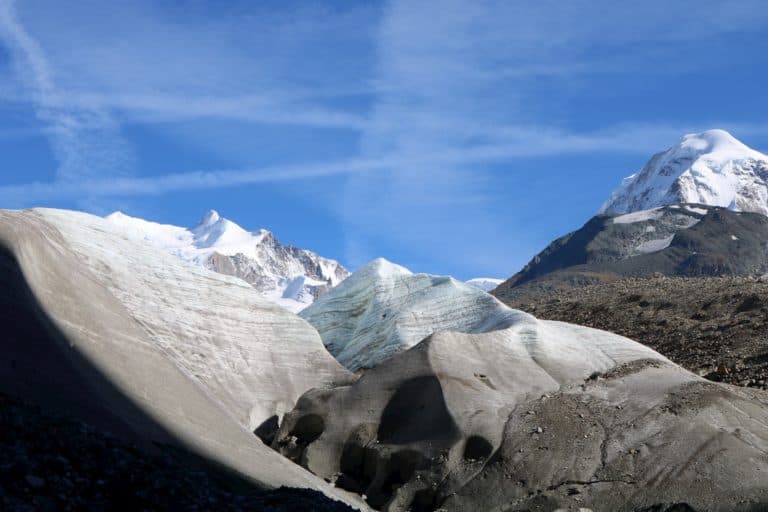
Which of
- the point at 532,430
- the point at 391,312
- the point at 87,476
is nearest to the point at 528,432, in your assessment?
the point at 532,430

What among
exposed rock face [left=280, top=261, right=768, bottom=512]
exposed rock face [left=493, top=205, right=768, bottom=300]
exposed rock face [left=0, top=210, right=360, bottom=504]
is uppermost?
exposed rock face [left=493, top=205, right=768, bottom=300]

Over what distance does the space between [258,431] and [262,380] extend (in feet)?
9.83

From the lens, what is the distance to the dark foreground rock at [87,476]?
16781mm

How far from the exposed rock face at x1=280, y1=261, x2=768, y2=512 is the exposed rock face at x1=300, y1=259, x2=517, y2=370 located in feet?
17.6

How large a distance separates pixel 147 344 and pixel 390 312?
651 inches

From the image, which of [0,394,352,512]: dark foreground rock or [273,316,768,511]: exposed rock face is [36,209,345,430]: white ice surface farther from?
[0,394,352,512]: dark foreground rock

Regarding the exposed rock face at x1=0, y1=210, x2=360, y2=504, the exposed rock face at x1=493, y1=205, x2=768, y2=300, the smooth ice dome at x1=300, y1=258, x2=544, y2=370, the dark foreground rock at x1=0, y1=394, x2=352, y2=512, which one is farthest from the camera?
the exposed rock face at x1=493, y1=205, x2=768, y2=300

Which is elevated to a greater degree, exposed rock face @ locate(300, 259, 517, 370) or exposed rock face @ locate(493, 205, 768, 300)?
exposed rock face @ locate(493, 205, 768, 300)

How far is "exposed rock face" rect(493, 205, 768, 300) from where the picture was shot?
11212cm

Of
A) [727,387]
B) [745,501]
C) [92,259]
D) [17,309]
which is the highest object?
[92,259]

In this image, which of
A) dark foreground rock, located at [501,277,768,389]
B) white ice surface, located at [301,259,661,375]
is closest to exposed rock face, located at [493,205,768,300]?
dark foreground rock, located at [501,277,768,389]

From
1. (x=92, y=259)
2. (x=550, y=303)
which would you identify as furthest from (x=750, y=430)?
(x=550, y=303)

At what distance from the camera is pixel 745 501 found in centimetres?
2741

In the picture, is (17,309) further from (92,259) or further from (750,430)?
(750,430)
